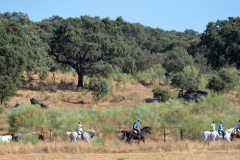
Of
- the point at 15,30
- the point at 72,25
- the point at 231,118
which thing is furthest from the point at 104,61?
the point at 231,118

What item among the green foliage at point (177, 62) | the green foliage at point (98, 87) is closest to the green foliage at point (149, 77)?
the green foliage at point (177, 62)

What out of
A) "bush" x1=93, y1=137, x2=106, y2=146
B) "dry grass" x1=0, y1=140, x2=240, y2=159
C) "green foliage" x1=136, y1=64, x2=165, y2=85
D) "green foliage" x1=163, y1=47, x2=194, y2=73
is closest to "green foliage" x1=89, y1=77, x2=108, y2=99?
"green foliage" x1=136, y1=64, x2=165, y2=85

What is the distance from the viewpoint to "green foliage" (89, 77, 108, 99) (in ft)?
109

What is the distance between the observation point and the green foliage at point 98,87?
109ft

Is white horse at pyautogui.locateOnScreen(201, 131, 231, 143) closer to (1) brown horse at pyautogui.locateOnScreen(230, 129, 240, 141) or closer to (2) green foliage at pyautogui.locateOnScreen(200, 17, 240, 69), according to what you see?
(1) brown horse at pyautogui.locateOnScreen(230, 129, 240, 141)

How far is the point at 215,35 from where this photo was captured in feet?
139

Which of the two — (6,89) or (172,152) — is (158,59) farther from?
(172,152)

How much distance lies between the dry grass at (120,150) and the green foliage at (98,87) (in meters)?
16.6

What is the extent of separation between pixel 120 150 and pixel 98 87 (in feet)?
57.9

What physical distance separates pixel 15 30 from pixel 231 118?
24091 millimetres

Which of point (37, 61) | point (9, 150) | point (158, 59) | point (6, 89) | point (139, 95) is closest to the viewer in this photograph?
point (9, 150)

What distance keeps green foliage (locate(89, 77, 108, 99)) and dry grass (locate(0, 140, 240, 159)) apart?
1661 cm

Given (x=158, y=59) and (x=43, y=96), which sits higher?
(x=158, y=59)

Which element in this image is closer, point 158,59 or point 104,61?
point 104,61
